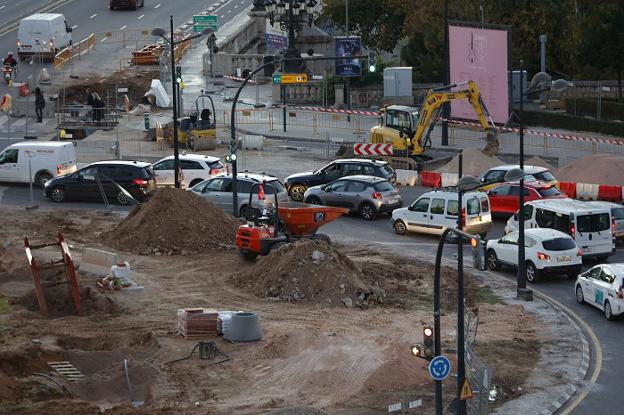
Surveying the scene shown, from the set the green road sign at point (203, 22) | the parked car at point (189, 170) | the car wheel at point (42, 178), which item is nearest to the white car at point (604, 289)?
the parked car at point (189, 170)

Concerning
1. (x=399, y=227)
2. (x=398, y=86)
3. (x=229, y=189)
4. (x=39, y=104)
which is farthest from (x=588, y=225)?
(x=39, y=104)

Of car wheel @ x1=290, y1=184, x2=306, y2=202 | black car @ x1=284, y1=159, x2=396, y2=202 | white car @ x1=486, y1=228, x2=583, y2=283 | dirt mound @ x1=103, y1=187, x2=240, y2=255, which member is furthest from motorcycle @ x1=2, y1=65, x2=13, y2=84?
white car @ x1=486, y1=228, x2=583, y2=283

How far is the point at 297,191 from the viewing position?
50281mm

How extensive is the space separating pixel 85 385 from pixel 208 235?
1395 cm

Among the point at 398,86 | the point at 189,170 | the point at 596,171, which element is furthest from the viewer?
the point at 398,86

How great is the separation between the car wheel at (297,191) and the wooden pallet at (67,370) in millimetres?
20284

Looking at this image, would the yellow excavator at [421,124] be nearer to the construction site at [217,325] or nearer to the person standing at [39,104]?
the construction site at [217,325]

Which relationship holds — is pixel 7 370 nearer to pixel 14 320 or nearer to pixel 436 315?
pixel 14 320

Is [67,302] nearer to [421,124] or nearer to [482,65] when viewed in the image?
[421,124]

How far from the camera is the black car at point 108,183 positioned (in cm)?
4938

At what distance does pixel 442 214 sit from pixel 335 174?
734cm

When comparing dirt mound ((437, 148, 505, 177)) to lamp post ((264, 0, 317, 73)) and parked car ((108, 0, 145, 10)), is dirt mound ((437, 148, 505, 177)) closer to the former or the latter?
lamp post ((264, 0, 317, 73))

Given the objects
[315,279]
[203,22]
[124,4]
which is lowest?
[315,279]

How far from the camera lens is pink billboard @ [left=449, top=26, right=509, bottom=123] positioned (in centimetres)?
6028
